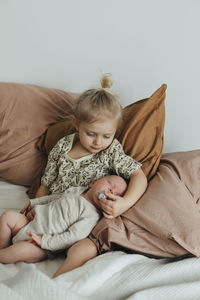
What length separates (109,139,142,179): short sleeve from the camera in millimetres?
1385

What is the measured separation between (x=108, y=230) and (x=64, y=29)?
3.52 feet

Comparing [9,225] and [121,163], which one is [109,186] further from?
[9,225]

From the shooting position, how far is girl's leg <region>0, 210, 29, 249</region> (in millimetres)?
1271

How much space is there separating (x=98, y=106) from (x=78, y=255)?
0.58m

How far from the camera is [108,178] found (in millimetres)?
1353

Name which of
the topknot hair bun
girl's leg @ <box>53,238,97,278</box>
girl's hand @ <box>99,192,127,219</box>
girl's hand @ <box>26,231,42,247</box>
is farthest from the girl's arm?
the topknot hair bun

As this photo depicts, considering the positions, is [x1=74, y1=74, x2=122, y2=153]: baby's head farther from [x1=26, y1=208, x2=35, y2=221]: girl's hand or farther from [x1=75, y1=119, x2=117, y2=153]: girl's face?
[x1=26, y1=208, x2=35, y2=221]: girl's hand

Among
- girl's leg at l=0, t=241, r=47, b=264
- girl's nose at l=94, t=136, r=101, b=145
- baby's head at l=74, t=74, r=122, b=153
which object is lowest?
girl's leg at l=0, t=241, r=47, b=264

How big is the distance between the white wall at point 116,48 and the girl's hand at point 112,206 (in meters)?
0.62

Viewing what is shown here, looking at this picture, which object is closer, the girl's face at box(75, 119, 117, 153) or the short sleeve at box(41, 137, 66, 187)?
the girl's face at box(75, 119, 117, 153)

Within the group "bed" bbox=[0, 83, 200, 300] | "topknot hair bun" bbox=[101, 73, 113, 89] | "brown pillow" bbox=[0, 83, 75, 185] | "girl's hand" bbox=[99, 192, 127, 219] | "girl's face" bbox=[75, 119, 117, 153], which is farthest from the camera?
"brown pillow" bbox=[0, 83, 75, 185]

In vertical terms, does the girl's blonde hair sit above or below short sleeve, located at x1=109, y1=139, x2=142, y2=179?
above

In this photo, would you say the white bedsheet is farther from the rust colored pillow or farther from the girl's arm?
the rust colored pillow

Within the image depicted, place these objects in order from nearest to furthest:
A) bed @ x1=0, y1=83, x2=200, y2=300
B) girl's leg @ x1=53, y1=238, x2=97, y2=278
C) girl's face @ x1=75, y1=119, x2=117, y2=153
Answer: bed @ x1=0, y1=83, x2=200, y2=300 → girl's leg @ x1=53, y1=238, x2=97, y2=278 → girl's face @ x1=75, y1=119, x2=117, y2=153
